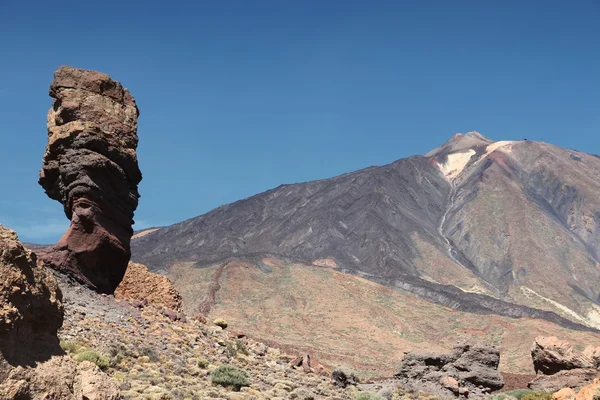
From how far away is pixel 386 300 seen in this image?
5356 centimetres

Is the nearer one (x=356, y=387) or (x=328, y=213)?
(x=356, y=387)

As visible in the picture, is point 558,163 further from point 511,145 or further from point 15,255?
point 15,255

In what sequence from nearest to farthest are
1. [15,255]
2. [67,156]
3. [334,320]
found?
1. [15,255]
2. [67,156]
3. [334,320]

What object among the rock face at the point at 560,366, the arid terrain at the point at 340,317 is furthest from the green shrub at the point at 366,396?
the arid terrain at the point at 340,317

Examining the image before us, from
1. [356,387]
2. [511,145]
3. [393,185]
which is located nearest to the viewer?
[356,387]

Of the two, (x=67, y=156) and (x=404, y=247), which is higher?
(x=404, y=247)

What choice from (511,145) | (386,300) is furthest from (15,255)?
(511,145)

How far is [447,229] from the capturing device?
116 metres

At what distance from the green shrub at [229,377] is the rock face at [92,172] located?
3905 mm

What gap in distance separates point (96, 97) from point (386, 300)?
135 ft

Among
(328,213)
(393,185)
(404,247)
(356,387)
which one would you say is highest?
(393,185)

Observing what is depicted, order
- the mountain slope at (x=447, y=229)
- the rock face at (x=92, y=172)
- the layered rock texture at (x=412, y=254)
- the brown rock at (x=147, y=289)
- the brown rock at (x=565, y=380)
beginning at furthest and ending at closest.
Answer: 1. the mountain slope at (x=447, y=229)
2. the layered rock texture at (x=412, y=254)
3. the brown rock at (x=565, y=380)
4. the brown rock at (x=147, y=289)
5. the rock face at (x=92, y=172)

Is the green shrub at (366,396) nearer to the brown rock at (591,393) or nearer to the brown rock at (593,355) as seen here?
the brown rock at (591,393)

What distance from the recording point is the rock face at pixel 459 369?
19594mm
